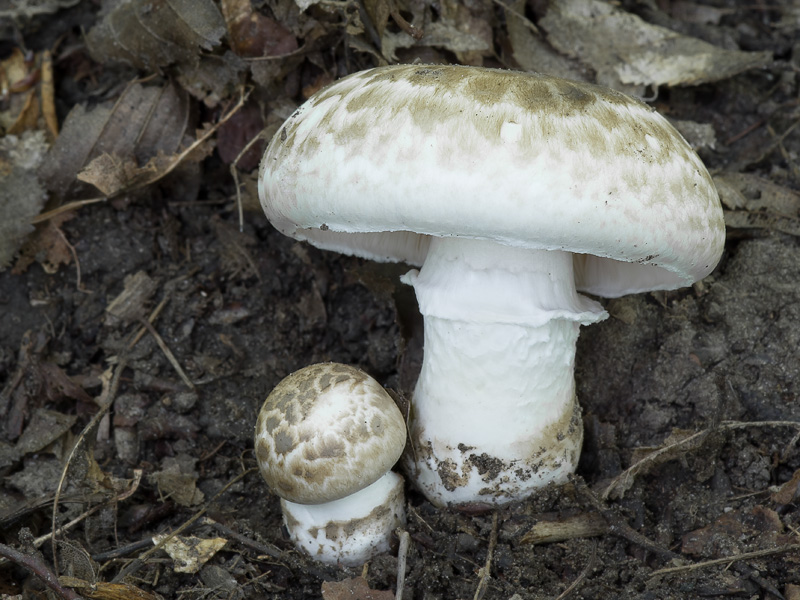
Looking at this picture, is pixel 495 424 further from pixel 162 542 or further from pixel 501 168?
pixel 162 542

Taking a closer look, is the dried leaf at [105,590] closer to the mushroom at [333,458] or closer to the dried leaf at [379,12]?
the mushroom at [333,458]

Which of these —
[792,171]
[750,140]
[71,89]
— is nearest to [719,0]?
[750,140]

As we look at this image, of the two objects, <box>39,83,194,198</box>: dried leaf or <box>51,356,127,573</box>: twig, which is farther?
<box>39,83,194,198</box>: dried leaf

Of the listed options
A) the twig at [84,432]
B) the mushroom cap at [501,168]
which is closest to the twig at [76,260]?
the twig at [84,432]

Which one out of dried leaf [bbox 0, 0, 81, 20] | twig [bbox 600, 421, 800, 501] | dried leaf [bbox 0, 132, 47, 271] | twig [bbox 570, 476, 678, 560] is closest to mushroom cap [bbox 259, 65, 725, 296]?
twig [bbox 600, 421, 800, 501]

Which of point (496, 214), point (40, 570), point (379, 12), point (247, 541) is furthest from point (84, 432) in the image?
point (379, 12)

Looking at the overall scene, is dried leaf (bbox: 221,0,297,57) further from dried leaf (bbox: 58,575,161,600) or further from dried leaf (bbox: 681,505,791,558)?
dried leaf (bbox: 681,505,791,558)

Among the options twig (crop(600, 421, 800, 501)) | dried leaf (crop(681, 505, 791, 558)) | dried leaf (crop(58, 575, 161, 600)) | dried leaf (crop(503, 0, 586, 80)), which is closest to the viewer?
dried leaf (crop(58, 575, 161, 600))
